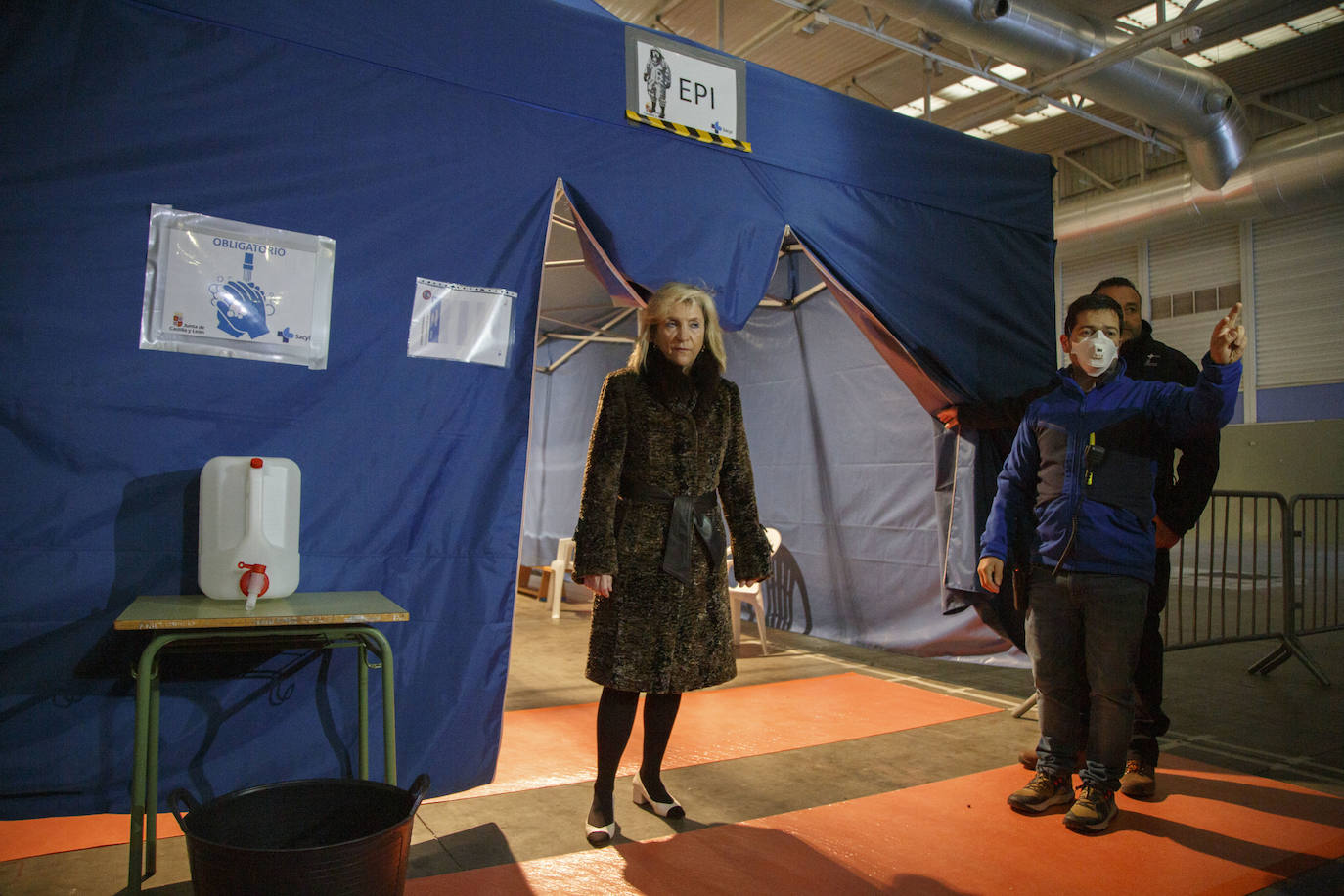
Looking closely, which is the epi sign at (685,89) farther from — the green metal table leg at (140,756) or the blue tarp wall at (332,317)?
the green metal table leg at (140,756)

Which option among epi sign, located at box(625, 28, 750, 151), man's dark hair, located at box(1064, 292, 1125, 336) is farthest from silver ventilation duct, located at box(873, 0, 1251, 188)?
man's dark hair, located at box(1064, 292, 1125, 336)

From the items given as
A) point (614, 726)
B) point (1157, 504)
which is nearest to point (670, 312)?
point (614, 726)

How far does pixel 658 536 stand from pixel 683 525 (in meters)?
0.07

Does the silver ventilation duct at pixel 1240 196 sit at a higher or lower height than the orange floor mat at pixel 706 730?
higher

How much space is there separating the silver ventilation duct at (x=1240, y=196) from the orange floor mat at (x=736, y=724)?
5.66m

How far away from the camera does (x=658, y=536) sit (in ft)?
6.89

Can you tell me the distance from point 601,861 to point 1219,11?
17.9 ft

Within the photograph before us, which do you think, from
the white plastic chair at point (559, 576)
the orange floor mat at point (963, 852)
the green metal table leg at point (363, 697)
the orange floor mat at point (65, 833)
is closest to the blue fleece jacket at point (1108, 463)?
the orange floor mat at point (963, 852)

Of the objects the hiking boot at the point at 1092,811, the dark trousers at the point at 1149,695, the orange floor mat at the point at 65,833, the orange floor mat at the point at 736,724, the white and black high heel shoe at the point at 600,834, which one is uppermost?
the dark trousers at the point at 1149,695

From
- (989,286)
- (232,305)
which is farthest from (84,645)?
(989,286)

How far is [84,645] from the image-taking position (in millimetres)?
2006

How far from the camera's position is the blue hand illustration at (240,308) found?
86.3 inches

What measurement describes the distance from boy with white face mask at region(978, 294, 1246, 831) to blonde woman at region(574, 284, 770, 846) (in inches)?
32.6

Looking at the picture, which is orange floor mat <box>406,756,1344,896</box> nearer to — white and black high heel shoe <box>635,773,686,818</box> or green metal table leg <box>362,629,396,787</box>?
white and black high heel shoe <box>635,773,686,818</box>
